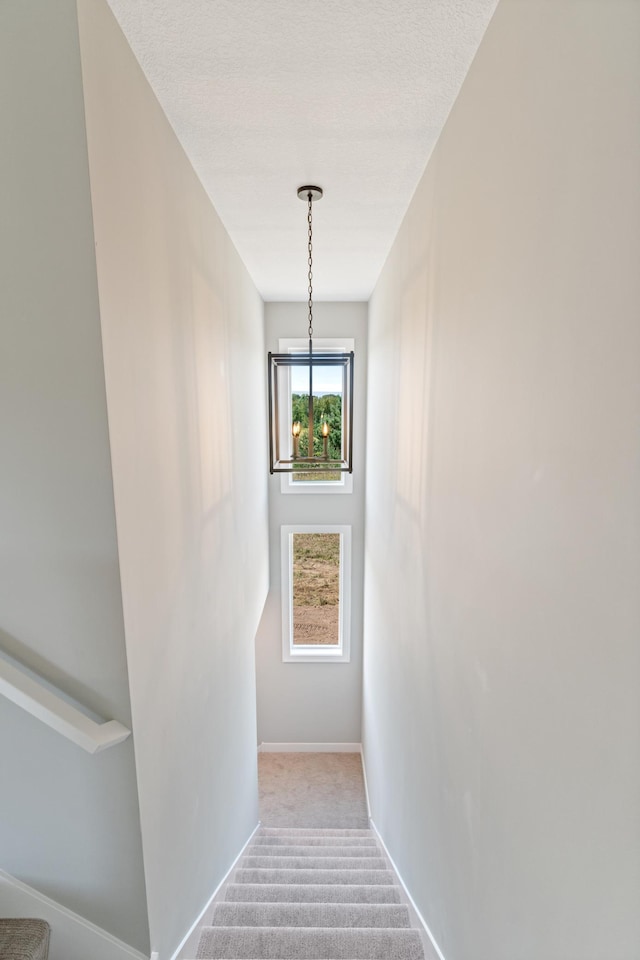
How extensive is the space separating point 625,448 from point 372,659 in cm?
383

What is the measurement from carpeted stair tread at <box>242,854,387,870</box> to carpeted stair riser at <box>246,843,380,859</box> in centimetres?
24

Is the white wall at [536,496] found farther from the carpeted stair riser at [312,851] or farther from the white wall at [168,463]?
the carpeted stair riser at [312,851]

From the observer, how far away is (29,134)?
1.09 meters

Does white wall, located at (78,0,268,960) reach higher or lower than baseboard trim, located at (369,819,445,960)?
higher

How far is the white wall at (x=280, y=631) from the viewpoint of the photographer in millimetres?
4758

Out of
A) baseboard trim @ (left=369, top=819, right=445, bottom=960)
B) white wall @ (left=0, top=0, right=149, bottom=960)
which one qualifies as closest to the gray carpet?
baseboard trim @ (left=369, top=819, right=445, bottom=960)

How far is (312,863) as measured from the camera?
9.65 ft

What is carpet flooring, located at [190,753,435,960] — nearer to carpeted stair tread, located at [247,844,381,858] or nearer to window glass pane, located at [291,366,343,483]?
carpeted stair tread, located at [247,844,381,858]

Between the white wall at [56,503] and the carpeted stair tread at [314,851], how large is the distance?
213 cm

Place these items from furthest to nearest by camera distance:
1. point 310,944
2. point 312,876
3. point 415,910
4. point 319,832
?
point 319,832, point 312,876, point 415,910, point 310,944

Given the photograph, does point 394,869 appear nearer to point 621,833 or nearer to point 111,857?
point 111,857

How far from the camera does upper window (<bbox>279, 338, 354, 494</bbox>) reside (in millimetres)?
4578

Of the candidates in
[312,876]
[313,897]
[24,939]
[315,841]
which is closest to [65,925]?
[24,939]

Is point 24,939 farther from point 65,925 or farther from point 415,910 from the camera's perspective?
point 415,910
